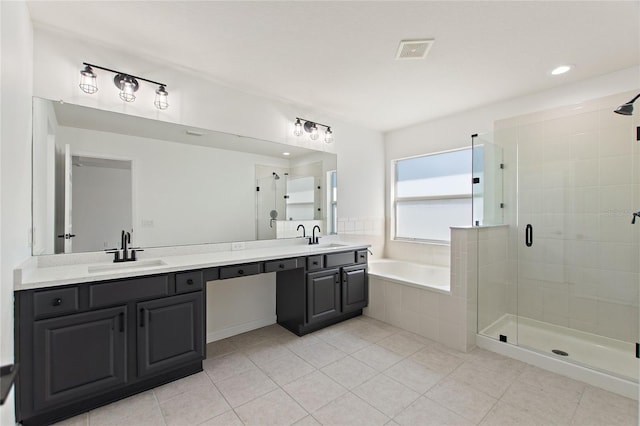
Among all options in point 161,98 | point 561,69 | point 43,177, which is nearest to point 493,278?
point 561,69

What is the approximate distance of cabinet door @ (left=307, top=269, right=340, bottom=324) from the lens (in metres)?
2.85

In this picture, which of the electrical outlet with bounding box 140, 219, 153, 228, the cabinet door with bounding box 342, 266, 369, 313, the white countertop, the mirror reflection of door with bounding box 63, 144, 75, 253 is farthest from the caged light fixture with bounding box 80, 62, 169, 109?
the cabinet door with bounding box 342, 266, 369, 313

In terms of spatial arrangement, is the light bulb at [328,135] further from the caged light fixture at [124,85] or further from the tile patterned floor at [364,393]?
the tile patterned floor at [364,393]

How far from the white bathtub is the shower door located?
815 mm

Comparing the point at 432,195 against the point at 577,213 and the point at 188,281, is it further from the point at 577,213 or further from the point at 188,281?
the point at 188,281

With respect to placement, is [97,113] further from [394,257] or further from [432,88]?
[394,257]

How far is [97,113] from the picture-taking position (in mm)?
2164

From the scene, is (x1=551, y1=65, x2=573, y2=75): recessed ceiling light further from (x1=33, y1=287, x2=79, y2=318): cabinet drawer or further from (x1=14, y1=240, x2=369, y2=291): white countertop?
(x1=33, y1=287, x2=79, y2=318): cabinet drawer

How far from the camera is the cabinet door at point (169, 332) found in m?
1.90

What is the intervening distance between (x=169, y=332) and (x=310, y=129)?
2515 millimetres

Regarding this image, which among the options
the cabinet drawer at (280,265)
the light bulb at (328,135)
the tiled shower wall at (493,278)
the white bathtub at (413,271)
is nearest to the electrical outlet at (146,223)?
the cabinet drawer at (280,265)

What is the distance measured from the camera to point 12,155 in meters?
1.49

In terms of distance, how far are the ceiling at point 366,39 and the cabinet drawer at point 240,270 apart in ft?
A: 5.67

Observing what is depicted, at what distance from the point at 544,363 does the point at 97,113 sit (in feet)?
13.2
